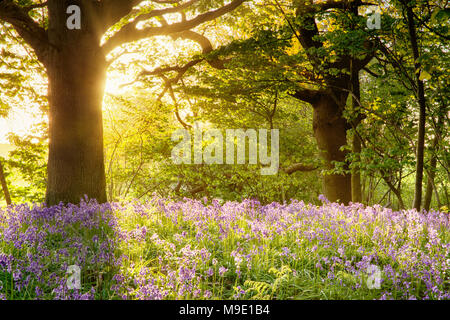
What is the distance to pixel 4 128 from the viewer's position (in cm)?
1126

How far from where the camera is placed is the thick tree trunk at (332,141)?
34.6ft

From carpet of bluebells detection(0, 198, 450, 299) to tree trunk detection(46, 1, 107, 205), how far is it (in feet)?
5.52

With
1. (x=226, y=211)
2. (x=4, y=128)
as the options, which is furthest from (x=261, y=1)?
(x=4, y=128)

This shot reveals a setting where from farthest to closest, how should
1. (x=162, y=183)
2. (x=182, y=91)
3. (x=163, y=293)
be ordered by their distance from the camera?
(x=162, y=183)
(x=182, y=91)
(x=163, y=293)

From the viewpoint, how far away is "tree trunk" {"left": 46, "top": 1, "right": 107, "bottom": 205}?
6746 mm

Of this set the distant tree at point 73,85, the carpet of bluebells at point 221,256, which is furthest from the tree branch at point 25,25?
the carpet of bluebells at point 221,256

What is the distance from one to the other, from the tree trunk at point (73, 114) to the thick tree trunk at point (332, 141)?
272 inches

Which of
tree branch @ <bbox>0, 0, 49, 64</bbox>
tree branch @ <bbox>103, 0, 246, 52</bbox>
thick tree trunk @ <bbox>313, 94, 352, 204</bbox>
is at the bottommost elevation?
thick tree trunk @ <bbox>313, 94, 352, 204</bbox>

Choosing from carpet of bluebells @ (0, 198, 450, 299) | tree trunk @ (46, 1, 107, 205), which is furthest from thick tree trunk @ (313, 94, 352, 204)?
tree trunk @ (46, 1, 107, 205)

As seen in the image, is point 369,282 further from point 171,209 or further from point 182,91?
point 182,91

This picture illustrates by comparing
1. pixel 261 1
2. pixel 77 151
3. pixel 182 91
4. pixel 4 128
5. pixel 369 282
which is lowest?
pixel 369 282

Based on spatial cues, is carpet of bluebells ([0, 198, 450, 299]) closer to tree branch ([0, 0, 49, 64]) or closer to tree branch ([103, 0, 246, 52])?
tree branch ([0, 0, 49, 64])

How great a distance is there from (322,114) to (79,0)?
7.67m

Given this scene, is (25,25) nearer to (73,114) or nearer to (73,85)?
(73,85)
